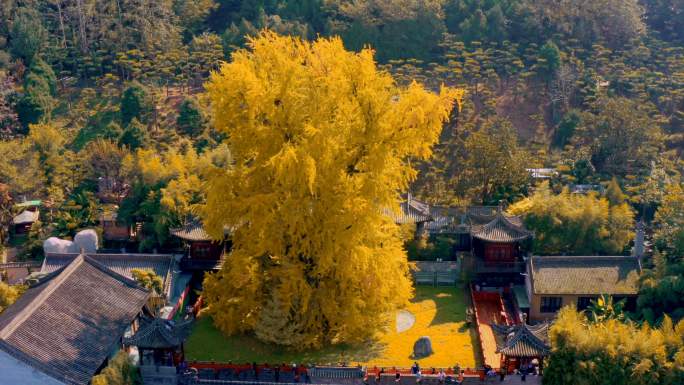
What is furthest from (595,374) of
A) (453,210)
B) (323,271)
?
(453,210)

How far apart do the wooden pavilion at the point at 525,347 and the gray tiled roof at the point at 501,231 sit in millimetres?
7378

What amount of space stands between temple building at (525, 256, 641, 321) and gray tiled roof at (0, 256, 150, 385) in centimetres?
1516

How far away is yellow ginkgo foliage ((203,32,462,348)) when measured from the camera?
91.2ft

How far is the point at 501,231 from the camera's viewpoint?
34.3m

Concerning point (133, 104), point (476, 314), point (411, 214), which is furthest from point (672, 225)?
point (133, 104)

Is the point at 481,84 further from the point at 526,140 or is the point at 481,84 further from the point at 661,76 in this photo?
the point at 661,76

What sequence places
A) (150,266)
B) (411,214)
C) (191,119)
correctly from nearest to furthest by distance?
(150,266), (411,214), (191,119)

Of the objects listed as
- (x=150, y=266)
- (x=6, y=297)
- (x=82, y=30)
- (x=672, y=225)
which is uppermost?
(x=82, y=30)

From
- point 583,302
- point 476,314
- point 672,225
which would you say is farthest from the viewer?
point 476,314

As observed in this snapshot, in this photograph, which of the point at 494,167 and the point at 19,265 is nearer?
the point at 19,265

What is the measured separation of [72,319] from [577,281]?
18.9 metres

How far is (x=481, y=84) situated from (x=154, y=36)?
23.2 metres

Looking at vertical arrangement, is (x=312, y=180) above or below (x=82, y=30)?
above

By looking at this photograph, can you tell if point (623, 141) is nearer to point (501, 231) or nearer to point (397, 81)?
point (501, 231)
